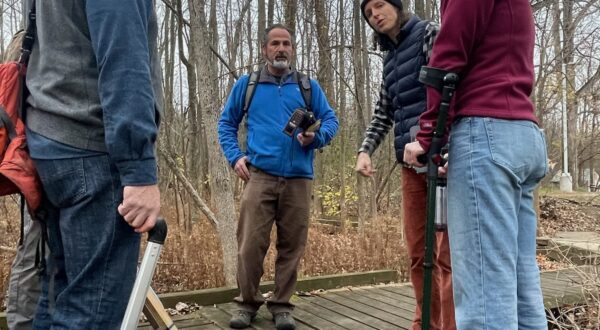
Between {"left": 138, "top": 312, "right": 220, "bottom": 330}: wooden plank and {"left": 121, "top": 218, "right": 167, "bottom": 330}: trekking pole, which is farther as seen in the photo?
{"left": 138, "top": 312, "right": 220, "bottom": 330}: wooden plank

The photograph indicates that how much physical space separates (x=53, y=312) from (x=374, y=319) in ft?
8.24

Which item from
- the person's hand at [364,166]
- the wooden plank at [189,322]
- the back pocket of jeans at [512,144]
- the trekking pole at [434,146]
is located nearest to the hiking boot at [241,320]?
the wooden plank at [189,322]

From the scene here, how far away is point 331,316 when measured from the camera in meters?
3.75

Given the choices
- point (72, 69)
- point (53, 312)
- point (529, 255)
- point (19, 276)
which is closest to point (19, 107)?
point (72, 69)

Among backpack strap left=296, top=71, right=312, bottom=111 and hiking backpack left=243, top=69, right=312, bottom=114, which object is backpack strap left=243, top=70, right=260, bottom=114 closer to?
hiking backpack left=243, top=69, right=312, bottom=114

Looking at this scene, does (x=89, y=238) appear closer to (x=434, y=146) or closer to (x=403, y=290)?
(x=434, y=146)

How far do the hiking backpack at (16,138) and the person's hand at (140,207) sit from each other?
32 centimetres

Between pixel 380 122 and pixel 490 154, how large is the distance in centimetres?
143

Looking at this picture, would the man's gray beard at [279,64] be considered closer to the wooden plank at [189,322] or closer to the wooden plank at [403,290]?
the wooden plank at [189,322]

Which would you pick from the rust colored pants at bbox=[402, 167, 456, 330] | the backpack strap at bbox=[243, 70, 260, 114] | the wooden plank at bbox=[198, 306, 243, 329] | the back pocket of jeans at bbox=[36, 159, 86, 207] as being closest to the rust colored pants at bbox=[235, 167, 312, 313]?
the wooden plank at bbox=[198, 306, 243, 329]

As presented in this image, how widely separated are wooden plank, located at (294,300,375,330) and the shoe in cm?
35

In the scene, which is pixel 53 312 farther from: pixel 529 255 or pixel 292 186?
pixel 292 186

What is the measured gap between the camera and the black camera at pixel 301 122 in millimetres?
3490

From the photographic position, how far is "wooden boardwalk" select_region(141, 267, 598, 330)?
354 centimetres
